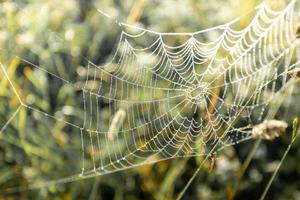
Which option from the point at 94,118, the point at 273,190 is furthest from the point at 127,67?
the point at 273,190

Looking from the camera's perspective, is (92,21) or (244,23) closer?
(244,23)

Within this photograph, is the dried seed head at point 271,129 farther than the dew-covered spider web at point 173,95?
No

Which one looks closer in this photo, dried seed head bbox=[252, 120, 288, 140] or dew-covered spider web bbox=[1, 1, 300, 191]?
dried seed head bbox=[252, 120, 288, 140]

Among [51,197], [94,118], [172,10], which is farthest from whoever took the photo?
[172,10]

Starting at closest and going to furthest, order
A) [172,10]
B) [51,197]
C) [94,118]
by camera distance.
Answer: [51,197], [94,118], [172,10]

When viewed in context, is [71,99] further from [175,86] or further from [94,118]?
[175,86]

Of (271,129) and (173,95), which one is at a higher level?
(173,95)

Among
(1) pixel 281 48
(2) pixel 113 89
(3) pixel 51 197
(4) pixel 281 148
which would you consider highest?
(1) pixel 281 48

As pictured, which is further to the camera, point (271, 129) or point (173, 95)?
point (173, 95)

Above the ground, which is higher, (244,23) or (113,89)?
(244,23)
